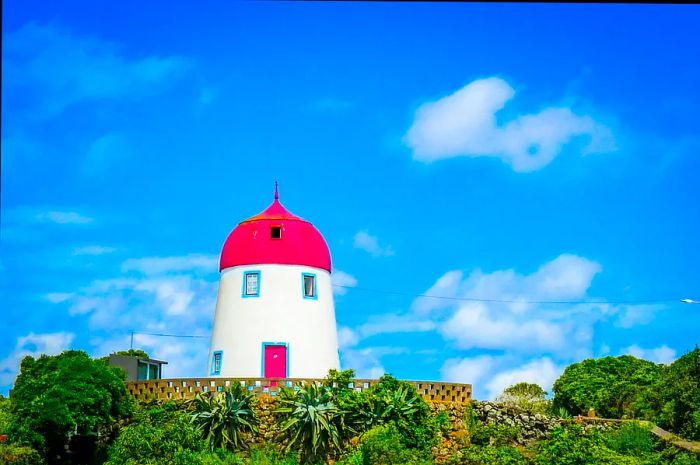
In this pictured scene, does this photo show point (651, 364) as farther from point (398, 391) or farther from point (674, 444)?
point (398, 391)

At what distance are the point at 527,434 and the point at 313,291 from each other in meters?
9.75

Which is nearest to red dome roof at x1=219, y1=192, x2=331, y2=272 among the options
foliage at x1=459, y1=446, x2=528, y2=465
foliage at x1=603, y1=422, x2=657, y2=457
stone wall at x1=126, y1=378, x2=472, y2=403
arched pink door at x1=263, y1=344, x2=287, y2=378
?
arched pink door at x1=263, y1=344, x2=287, y2=378

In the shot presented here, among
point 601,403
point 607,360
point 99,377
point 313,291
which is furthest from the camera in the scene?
point 607,360

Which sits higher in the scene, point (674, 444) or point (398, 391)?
point (398, 391)

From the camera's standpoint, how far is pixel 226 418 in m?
26.2

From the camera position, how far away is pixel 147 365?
33.6m

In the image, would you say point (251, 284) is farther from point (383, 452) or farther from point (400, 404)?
point (383, 452)

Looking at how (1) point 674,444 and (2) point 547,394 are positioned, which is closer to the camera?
(1) point 674,444

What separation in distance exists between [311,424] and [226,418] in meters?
2.69

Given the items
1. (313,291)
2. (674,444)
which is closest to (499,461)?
(674,444)

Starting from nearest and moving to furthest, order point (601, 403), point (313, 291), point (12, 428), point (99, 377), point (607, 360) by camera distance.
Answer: point (12, 428)
point (99, 377)
point (313, 291)
point (601, 403)
point (607, 360)

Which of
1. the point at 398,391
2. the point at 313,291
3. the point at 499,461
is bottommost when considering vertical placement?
the point at 499,461

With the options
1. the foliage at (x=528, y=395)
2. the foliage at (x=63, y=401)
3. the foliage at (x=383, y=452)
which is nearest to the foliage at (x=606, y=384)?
the foliage at (x=528, y=395)

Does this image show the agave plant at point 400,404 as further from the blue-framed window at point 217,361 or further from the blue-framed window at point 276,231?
the blue-framed window at point 276,231
